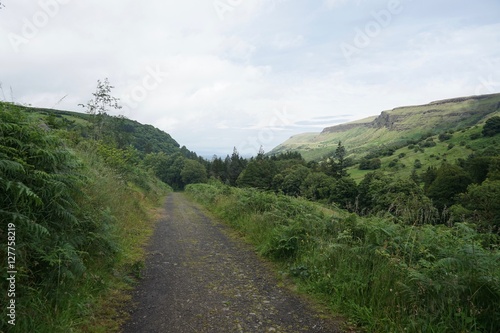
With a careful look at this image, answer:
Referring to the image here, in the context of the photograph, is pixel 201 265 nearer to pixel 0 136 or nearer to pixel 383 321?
pixel 383 321

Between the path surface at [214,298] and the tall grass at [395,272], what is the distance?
58 cm

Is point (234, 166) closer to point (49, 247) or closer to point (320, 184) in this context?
point (320, 184)

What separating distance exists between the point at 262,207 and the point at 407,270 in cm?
719

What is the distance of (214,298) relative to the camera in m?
4.95

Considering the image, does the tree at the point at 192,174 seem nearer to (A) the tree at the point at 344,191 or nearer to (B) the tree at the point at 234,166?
(B) the tree at the point at 234,166

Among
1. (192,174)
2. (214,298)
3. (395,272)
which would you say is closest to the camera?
(395,272)

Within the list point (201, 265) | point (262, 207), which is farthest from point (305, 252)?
point (262, 207)

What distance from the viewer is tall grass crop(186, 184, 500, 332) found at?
3.52 meters

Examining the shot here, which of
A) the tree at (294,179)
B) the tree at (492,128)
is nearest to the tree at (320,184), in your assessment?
the tree at (294,179)

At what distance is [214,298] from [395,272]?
2.99 meters

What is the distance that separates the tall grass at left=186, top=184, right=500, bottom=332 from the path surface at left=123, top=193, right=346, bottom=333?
583mm

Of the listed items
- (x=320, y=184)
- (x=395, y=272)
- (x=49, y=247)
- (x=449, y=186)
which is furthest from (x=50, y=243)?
(x=320, y=184)

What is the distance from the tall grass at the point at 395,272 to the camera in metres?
3.52

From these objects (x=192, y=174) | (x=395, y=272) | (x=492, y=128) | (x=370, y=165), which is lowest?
(x=370, y=165)
